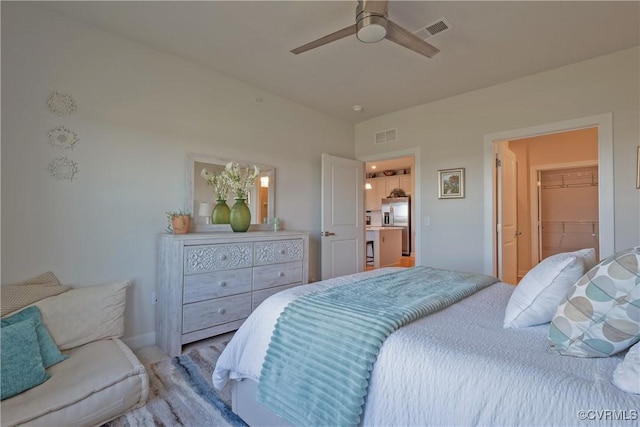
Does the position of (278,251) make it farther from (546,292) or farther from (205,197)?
(546,292)

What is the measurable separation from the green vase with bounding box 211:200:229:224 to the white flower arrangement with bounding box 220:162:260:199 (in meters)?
0.17

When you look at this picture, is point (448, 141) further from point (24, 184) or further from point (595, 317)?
point (24, 184)

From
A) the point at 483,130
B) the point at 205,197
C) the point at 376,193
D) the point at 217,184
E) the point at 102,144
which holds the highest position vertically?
the point at 483,130

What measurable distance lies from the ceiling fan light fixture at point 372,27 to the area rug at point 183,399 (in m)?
2.45

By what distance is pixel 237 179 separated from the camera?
10.2 feet

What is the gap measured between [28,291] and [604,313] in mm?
3085

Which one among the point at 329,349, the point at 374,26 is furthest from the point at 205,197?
the point at 329,349

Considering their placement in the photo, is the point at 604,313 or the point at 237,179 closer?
the point at 604,313

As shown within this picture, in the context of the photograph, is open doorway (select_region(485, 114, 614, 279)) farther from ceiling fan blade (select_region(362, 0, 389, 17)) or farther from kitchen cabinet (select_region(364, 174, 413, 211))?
kitchen cabinet (select_region(364, 174, 413, 211))

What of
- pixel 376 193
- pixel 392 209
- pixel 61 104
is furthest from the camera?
pixel 376 193

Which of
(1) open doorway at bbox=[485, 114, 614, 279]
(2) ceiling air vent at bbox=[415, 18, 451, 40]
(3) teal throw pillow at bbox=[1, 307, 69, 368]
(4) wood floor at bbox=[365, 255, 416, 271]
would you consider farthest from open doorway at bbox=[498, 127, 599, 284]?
(3) teal throw pillow at bbox=[1, 307, 69, 368]

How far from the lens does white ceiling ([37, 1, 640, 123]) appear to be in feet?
7.25

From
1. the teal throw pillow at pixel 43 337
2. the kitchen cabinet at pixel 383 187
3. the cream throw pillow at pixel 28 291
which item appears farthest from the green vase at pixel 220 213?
the kitchen cabinet at pixel 383 187

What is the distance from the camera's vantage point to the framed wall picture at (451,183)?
3.73 m
